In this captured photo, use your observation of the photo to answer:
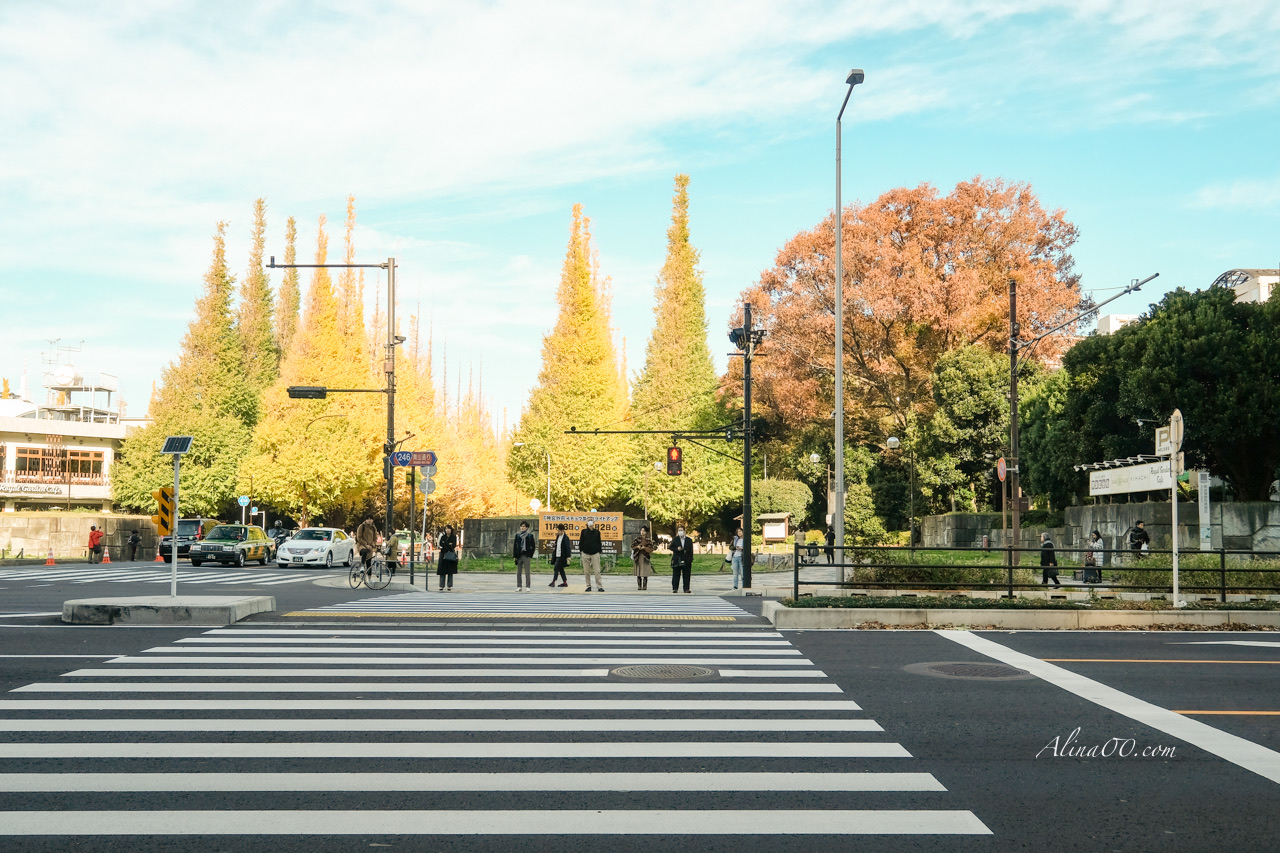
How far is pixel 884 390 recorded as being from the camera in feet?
161

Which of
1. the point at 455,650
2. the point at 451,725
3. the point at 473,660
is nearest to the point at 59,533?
the point at 455,650

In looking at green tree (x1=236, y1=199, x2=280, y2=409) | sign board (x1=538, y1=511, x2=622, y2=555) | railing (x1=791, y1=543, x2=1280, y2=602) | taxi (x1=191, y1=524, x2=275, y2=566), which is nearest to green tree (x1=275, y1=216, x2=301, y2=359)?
green tree (x1=236, y1=199, x2=280, y2=409)

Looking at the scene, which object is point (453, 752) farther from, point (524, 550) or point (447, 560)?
point (447, 560)

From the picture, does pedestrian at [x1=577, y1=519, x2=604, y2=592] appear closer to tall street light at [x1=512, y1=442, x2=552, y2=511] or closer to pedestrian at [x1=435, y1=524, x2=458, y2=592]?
pedestrian at [x1=435, y1=524, x2=458, y2=592]

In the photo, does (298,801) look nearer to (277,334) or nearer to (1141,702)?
(1141,702)

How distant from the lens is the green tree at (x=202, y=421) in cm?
6222

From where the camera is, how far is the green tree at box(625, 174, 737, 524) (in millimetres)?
66562

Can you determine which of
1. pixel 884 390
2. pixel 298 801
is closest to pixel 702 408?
pixel 884 390

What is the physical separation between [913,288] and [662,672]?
35.8 m

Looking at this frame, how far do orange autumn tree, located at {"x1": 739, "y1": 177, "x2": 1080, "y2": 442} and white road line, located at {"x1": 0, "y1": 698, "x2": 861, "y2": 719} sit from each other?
36.9 meters

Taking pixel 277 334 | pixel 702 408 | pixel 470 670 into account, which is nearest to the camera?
pixel 470 670

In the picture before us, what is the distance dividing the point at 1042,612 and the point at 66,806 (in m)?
13.3

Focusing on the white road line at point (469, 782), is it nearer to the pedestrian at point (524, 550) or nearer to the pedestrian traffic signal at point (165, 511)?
the pedestrian traffic signal at point (165, 511)

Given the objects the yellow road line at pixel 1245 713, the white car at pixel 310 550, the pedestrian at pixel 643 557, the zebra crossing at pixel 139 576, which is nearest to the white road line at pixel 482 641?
the yellow road line at pixel 1245 713
